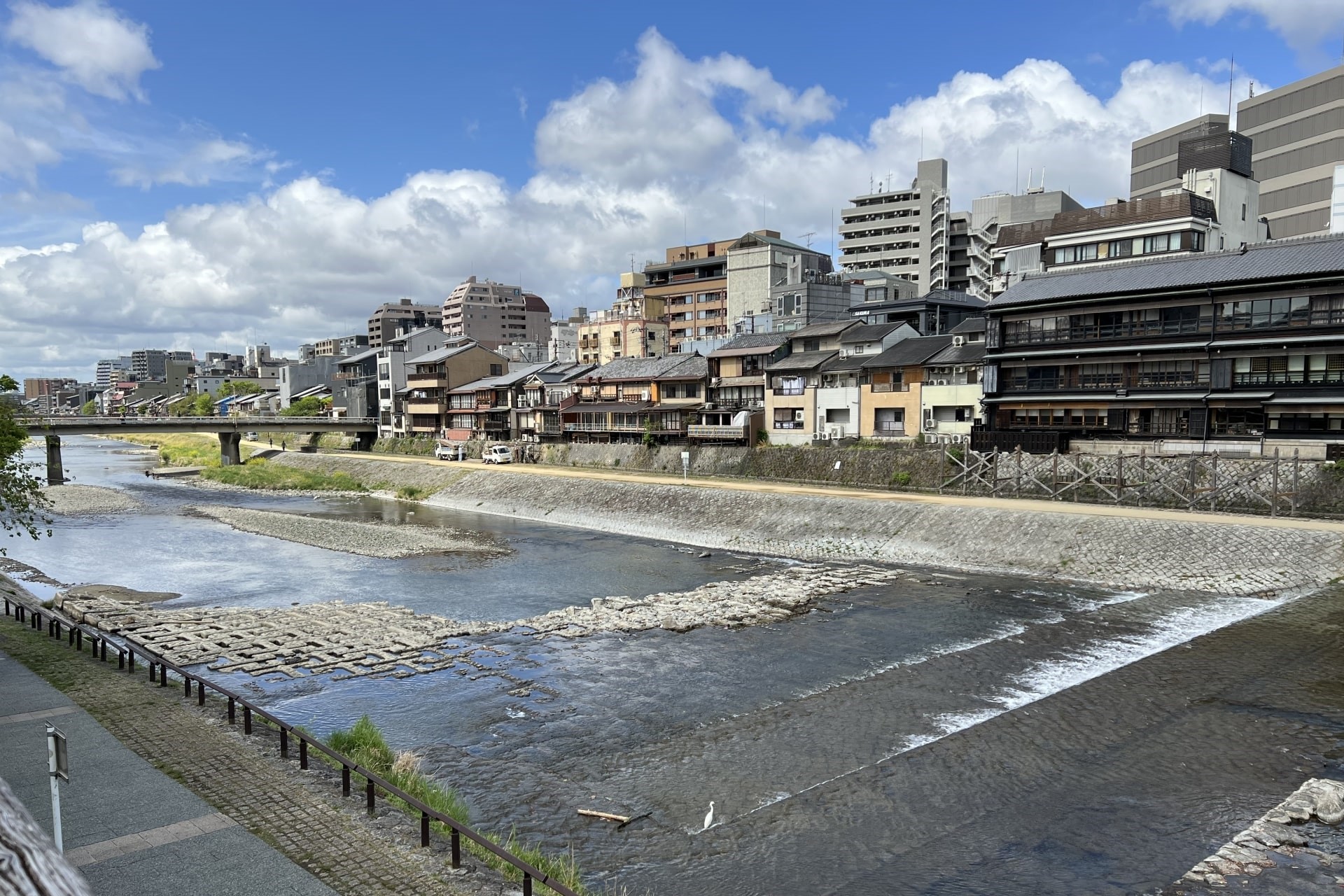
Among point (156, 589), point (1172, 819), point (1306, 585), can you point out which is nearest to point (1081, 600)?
point (1306, 585)

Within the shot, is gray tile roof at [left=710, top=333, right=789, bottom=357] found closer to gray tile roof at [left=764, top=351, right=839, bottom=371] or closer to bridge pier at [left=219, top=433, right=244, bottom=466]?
gray tile roof at [left=764, top=351, right=839, bottom=371]

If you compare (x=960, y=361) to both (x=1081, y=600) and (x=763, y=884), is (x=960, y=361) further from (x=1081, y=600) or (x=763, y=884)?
(x=763, y=884)

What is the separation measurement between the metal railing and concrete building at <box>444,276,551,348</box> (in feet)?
449

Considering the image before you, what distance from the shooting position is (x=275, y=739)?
1548 cm

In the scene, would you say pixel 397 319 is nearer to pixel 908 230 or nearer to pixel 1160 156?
pixel 908 230

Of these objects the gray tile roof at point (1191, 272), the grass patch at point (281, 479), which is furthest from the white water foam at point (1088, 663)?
the grass patch at point (281, 479)

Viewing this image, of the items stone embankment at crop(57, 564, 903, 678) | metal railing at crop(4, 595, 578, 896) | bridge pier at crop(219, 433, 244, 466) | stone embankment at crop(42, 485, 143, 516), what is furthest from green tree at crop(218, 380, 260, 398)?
metal railing at crop(4, 595, 578, 896)

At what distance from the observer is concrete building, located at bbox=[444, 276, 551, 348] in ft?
524

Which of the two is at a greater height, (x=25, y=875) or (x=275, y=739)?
(x=25, y=875)

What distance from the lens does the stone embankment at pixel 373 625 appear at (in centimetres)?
2352

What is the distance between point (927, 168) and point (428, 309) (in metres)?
116

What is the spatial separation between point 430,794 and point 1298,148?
103 metres

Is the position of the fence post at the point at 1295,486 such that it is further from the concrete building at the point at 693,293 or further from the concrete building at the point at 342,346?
the concrete building at the point at 342,346

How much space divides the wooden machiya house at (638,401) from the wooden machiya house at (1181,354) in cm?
2465
